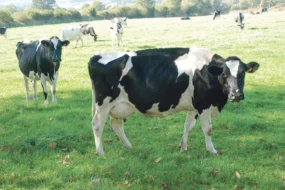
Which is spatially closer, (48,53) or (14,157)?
(14,157)

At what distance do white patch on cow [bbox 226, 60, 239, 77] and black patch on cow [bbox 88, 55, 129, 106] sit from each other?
89.6 inches

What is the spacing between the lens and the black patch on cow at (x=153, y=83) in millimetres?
7855

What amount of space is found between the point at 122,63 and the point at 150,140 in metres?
2.31

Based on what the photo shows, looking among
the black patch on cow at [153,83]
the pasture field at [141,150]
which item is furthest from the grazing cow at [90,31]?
the black patch on cow at [153,83]

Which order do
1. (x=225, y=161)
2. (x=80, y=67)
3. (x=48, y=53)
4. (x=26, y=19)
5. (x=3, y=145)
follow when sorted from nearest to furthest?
(x=225, y=161)
(x=3, y=145)
(x=48, y=53)
(x=80, y=67)
(x=26, y=19)

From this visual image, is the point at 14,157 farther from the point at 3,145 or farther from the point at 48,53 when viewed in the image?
the point at 48,53

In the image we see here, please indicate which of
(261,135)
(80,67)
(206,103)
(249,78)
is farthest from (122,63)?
(80,67)

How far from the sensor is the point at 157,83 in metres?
7.88

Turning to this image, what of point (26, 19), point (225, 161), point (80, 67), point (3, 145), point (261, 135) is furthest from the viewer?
point (26, 19)

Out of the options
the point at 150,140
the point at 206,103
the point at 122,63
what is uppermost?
the point at 122,63

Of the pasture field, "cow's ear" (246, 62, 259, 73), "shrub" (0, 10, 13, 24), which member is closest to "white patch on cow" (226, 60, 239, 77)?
"cow's ear" (246, 62, 259, 73)

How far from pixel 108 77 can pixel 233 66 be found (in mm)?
Result: 2756

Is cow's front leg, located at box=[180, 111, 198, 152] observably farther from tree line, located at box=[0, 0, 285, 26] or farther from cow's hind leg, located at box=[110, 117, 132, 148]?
tree line, located at box=[0, 0, 285, 26]

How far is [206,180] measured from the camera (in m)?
6.70
